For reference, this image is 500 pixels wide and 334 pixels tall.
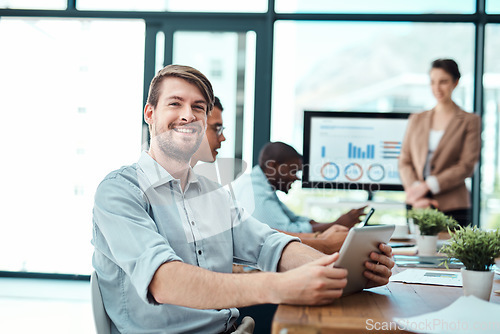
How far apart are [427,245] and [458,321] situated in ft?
4.21

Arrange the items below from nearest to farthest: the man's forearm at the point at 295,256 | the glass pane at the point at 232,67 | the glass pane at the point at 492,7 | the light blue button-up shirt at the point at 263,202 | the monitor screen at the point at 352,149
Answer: the man's forearm at the point at 295,256 → the light blue button-up shirt at the point at 263,202 → the glass pane at the point at 492,7 → the monitor screen at the point at 352,149 → the glass pane at the point at 232,67

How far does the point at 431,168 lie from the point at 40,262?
11.8ft

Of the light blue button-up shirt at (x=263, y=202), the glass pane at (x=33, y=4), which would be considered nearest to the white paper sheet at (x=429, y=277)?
the light blue button-up shirt at (x=263, y=202)

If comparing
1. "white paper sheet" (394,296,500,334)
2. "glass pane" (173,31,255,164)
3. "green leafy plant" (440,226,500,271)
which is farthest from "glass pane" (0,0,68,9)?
"white paper sheet" (394,296,500,334)

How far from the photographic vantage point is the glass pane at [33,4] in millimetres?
4742

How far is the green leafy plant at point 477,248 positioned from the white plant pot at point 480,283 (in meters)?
0.02

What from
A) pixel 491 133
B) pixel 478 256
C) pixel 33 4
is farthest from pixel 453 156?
pixel 33 4

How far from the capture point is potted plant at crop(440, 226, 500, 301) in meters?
1.22

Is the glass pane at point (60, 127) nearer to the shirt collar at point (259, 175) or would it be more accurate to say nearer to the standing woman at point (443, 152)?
the shirt collar at point (259, 175)

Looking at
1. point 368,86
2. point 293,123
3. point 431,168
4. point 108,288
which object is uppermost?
point 368,86

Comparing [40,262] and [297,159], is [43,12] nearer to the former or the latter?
[40,262]

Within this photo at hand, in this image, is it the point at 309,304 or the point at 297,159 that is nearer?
the point at 309,304

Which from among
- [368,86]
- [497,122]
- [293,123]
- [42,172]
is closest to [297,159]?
[293,123]

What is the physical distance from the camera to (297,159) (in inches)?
118
